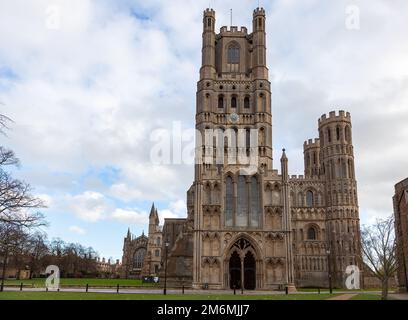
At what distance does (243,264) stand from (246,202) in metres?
7.34

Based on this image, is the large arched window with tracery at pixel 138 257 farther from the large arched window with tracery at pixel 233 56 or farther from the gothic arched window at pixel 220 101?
the large arched window with tracery at pixel 233 56

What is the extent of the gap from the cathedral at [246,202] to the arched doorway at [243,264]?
0.12m

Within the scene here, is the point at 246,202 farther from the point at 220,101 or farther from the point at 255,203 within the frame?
the point at 220,101

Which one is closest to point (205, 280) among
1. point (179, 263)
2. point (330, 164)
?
point (179, 263)

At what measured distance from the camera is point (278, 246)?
5088cm

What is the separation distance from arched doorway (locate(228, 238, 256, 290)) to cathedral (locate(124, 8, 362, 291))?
0.39 feet

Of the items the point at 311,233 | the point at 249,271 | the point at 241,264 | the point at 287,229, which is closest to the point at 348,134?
the point at 311,233

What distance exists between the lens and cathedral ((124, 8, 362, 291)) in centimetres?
5044

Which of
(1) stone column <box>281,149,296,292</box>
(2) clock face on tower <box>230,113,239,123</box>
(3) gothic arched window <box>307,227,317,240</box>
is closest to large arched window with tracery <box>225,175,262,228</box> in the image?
(1) stone column <box>281,149,296,292</box>

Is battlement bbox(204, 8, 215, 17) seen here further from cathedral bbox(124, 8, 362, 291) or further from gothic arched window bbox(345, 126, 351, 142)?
gothic arched window bbox(345, 126, 351, 142)

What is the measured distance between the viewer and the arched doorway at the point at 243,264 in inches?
2002

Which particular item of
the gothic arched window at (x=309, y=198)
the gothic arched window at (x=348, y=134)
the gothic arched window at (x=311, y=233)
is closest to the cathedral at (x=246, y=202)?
the gothic arched window at (x=311, y=233)
